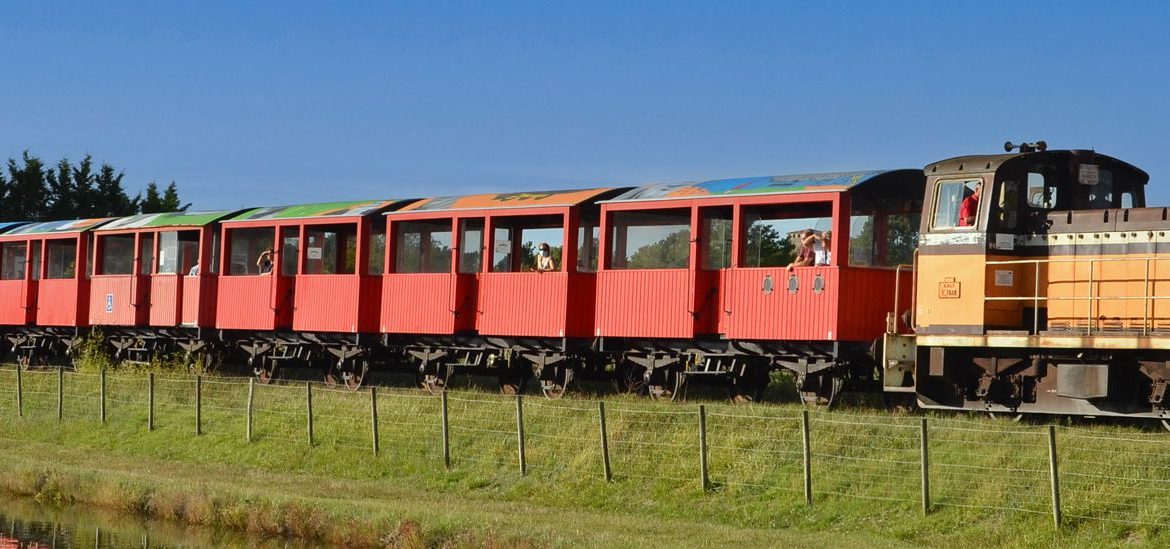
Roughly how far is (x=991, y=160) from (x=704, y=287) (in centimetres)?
564

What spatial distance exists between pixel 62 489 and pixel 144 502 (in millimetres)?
1840

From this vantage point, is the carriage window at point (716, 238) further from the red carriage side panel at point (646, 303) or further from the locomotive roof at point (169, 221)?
the locomotive roof at point (169, 221)

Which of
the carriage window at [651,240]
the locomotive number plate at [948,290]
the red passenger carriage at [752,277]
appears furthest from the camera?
the carriage window at [651,240]

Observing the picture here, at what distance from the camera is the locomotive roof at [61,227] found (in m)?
35.3

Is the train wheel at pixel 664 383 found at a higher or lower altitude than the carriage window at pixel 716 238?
lower

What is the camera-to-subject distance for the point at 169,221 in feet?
107

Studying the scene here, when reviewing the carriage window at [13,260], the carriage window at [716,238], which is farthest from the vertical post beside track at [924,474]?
the carriage window at [13,260]

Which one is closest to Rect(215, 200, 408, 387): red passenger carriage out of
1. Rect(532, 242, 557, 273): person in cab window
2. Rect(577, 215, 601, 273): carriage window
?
Rect(532, 242, 557, 273): person in cab window

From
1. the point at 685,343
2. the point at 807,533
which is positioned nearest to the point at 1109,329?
the point at 807,533

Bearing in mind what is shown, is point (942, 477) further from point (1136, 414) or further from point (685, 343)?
point (685, 343)

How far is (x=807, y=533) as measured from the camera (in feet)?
49.5

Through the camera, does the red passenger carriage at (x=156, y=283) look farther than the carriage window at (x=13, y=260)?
No

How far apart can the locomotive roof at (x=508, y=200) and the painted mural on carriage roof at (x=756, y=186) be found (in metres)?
0.91

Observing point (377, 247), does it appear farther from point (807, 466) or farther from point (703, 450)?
point (807, 466)
